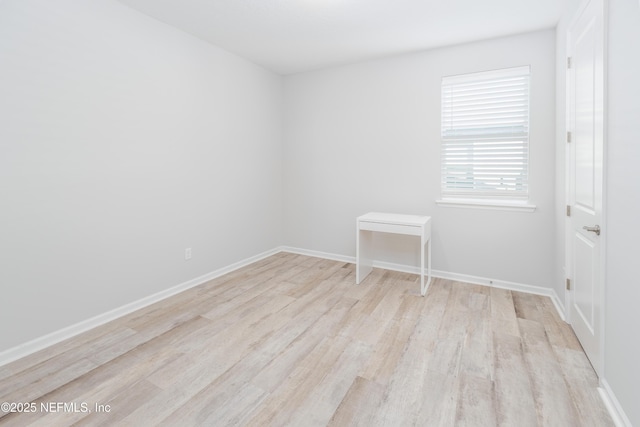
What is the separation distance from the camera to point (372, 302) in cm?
301

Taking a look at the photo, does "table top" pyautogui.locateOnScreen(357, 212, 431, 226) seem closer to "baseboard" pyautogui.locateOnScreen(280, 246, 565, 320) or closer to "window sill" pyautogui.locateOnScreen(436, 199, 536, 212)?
"window sill" pyautogui.locateOnScreen(436, 199, 536, 212)

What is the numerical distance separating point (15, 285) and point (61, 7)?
196cm

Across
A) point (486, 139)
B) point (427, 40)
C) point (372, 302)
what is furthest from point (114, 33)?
point (486, 139)

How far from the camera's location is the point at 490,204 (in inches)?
130

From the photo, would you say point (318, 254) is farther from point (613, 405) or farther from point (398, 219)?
point (613, 405)

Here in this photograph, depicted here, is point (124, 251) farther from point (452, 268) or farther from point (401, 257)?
point (452, 268)

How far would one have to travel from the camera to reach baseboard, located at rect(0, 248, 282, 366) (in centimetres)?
211

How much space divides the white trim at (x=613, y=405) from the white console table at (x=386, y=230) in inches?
60.0

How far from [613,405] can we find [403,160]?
2732mm

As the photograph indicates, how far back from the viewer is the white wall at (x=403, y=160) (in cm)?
310

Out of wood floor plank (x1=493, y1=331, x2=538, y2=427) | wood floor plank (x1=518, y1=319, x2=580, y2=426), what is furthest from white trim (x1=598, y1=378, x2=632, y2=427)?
wood floor plank (x1=493, y1=331, x2=538, y2=427)

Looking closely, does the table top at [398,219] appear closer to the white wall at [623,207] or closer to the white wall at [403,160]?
the white wall at [403,160]

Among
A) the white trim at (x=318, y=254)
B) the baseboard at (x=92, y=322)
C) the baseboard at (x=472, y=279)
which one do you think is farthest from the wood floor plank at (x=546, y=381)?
the baseboard at (x=92, y=322)

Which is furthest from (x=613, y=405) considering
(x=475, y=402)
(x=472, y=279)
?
(x=472, y=279)
